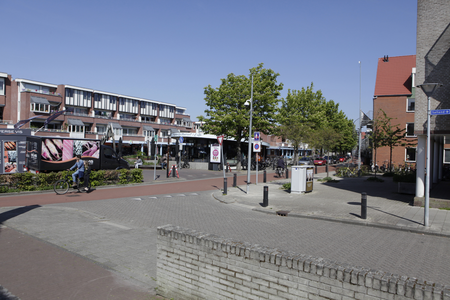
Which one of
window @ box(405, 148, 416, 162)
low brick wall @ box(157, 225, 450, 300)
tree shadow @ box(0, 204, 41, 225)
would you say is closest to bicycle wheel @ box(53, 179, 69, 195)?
tree shadow @ box(0, 204, 41, 225)

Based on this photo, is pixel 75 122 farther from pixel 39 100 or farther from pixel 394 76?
pixel 394 76

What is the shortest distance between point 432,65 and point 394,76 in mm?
29057

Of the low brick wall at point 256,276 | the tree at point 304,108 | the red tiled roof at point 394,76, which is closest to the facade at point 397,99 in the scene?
the red tiled roof at point 394,76

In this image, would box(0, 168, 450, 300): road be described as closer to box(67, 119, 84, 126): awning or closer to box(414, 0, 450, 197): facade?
box(414, 0, 450, 197): facade

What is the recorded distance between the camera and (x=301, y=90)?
4875cm

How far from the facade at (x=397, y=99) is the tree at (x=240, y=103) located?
11.5 m

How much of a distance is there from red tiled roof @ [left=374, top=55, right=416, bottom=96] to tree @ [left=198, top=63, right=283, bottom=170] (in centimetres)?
1322

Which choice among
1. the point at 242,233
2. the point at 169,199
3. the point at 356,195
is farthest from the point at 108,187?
the point at 356,195

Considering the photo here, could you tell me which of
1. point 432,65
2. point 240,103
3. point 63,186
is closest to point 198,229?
point 63,186

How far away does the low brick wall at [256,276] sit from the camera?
2727 mm

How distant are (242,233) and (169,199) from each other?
6799mm

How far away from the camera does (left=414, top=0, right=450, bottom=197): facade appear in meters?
11.8

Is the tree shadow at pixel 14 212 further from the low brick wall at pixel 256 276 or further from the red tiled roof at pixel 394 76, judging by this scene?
the red tiled roof at pixel 394 76

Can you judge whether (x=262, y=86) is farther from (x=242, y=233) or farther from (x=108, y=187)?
(x=242, y=233)
